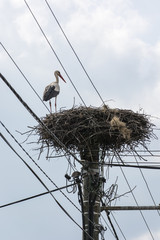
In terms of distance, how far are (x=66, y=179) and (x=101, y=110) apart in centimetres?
165

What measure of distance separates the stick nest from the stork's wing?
4291 millimetres

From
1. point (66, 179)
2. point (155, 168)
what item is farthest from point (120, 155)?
point (155, 168)

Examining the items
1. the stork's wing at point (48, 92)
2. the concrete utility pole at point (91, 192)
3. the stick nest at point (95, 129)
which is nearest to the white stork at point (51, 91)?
the stork's wing at point (48, 92)

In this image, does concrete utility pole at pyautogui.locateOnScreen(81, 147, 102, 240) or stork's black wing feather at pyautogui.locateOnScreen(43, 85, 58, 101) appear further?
stork's black wing feather at pyautogui.locateOnScreen(43, 85, 58, 101)

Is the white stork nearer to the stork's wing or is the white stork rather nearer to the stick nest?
the stork's wing

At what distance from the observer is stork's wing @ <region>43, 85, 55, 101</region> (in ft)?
54.2

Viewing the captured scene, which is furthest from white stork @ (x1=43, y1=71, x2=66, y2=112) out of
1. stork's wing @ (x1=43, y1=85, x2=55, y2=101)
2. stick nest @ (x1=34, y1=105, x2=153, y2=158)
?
stick nest @ (x1=34, y1=105, x2=153, y2=158)

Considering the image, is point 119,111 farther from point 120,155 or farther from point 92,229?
→ point 92,229

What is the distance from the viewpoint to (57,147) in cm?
1159

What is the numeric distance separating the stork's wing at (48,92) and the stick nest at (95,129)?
14.1ft

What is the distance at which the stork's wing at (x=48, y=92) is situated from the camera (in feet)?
54.2

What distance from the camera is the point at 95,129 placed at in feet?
36.8

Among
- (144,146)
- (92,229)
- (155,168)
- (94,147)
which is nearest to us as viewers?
(155,168)

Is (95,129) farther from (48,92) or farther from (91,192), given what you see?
(48,92)
